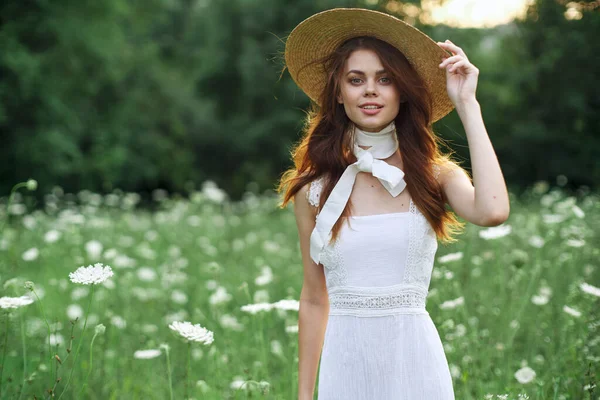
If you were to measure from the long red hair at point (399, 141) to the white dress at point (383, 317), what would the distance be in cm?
7

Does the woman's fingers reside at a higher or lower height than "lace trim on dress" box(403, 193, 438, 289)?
higher

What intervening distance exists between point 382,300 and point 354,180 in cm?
39

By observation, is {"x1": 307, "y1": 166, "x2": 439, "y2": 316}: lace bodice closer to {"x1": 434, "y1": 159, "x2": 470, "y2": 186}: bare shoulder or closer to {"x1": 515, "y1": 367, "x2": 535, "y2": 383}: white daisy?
{"x1": 434, "y1": 159, "x2": 470, "y2": 186}: bare shoulder

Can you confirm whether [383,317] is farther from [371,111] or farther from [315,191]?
[371,111]

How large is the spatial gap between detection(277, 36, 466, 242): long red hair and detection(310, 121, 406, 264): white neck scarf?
0.03 m

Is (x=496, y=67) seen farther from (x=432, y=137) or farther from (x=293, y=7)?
(x=432, y=137)

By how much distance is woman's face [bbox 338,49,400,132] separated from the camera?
2127mm

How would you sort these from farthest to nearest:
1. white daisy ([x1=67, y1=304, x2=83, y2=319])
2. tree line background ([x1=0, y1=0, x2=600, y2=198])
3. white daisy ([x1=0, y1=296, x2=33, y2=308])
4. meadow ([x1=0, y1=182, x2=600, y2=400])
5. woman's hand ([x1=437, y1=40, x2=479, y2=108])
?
1. tree line background ([x1=0, y1=0, x2=600, y2=198])
2. white daisy ([x1=67, y1=304, x2=83, y2=319])
3. meadow ([x1=0, y1=182, x2=600, y2=400])
4. white daisy ([x1=0, y1=296, x2=33, y2=308])
5. woman's hand ([x1=437, y1=40, x2=479, y2=108])

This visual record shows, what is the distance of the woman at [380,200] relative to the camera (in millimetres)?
1962

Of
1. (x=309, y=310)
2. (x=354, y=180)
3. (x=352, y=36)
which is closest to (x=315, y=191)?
(x=354, y=180)

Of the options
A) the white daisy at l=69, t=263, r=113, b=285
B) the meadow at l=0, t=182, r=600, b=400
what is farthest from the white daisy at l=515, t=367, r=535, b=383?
the white daisy at l=69, t=263, r=113, b=285

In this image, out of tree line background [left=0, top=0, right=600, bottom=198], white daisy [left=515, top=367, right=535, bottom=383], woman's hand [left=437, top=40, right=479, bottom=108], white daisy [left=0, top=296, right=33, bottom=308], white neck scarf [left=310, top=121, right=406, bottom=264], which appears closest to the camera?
woman's hand [left=437, top=40, right=479, bottom=108]

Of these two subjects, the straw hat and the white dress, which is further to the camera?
the straw hat

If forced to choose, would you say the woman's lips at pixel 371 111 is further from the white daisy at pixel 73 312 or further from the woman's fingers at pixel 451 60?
the white daisy at pixel 73 312
